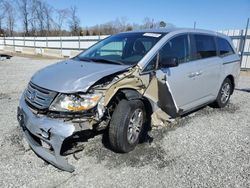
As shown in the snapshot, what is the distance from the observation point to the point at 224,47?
18.6ft

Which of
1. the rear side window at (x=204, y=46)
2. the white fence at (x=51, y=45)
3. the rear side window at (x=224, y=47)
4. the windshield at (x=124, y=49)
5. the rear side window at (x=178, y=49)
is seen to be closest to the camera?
the windshield at (x=124, y=49)

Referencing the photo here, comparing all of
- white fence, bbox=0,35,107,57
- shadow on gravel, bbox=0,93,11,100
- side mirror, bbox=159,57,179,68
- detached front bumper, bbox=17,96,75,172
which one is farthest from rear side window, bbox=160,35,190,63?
white fence, bbox=0,35,107,57

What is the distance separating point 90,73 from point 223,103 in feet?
Answer: 12.6

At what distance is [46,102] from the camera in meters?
3.09

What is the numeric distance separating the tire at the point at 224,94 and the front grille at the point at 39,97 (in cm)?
392

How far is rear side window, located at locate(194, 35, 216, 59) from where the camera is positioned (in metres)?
4.74

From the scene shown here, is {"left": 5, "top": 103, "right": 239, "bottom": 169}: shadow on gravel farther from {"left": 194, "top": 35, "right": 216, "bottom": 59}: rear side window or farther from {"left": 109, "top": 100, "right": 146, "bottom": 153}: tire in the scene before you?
{"left": 194, "top": 35, "right": 216, "bottom": 59}: rear side window

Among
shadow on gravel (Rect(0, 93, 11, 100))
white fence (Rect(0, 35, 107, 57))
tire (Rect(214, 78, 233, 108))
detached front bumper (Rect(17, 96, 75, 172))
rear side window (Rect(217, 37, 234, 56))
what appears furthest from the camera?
white fence (Rect(0, 35, 107, 57))

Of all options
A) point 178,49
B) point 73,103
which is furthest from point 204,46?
point 73,103

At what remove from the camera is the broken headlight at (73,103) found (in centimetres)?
301

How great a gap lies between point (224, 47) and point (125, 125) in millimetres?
3575

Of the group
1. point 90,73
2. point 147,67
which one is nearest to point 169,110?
point 147,67

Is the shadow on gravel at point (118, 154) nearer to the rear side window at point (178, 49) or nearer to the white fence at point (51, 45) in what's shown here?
the rear side window at point (178, 49)

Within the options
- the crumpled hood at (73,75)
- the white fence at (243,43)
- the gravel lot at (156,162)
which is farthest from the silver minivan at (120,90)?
the white fence at (243,43)
